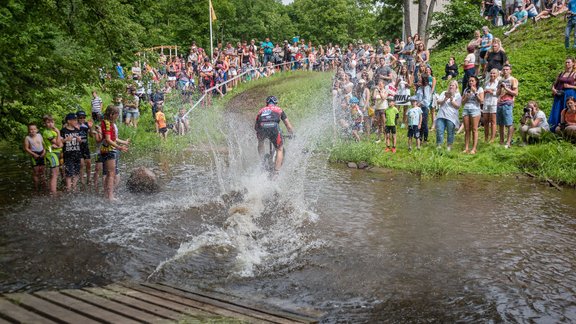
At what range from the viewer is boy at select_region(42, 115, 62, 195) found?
12.3 metres

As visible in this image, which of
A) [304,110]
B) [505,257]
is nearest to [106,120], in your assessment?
→ [505,257]

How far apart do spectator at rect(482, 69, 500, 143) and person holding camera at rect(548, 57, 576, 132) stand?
1555 mm

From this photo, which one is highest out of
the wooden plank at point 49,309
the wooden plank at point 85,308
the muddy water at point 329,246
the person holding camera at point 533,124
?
the person holding camera at point 533,124

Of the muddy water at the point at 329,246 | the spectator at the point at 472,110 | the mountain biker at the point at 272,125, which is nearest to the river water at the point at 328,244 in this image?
the muddy water at the point at 329,246

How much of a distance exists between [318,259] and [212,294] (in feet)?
6.81

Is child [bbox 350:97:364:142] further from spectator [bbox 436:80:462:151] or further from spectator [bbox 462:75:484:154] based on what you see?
spectator [bbox 462:75:484:154]

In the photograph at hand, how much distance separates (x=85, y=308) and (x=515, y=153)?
12.6m

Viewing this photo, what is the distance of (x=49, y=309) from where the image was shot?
5.43 m

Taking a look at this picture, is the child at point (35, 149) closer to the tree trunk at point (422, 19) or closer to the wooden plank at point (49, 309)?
the wooden plank at point (49, 309)

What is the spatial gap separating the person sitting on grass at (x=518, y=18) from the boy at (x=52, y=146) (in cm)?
2060

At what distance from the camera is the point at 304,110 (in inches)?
963

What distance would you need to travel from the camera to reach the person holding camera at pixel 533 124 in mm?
15422

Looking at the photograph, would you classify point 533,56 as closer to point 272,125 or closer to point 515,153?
point 515,153

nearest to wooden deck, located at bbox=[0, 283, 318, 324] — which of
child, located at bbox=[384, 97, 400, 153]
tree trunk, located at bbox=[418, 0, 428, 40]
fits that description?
child, located at bbox=[384, 97, 400, 153]
